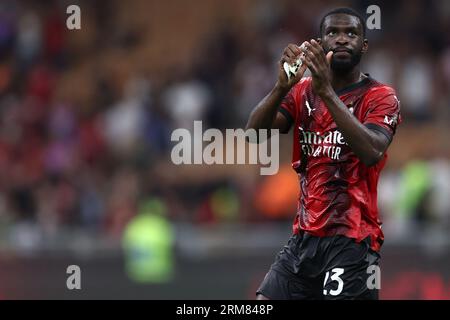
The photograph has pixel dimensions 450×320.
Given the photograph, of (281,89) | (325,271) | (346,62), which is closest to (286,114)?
(281,89)

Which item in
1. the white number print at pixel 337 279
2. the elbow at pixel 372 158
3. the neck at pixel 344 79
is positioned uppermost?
the neck at pixel 344 79

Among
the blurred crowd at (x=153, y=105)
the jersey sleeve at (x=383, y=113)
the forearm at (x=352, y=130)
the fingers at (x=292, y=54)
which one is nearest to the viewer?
the forearm at (x=352, y=130)

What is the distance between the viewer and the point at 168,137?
16.5 m

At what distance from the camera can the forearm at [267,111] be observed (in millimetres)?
7238

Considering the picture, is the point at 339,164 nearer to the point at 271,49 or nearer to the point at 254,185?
the point at 254,185

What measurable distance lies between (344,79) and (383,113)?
1.19 ft

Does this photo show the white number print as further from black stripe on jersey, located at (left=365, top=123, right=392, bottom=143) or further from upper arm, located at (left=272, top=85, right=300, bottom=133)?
upper arm, located at (left=272, top=85, right=300, bottom=133)

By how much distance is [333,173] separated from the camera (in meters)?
7.37

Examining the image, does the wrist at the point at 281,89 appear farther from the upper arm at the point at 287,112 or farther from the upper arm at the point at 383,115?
the upper arm at the point at 383,115

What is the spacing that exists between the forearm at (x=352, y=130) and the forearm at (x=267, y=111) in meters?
0.42

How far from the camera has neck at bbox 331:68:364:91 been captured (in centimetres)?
734

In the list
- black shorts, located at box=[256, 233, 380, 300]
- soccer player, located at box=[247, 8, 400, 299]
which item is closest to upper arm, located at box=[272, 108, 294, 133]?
soccer player, located at box=[247, 8, 400, 299]

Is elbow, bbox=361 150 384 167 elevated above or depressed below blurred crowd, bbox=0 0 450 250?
below

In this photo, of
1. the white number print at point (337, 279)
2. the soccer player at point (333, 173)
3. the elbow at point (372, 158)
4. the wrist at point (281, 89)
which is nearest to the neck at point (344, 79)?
the soccer player at point (333, 173)
